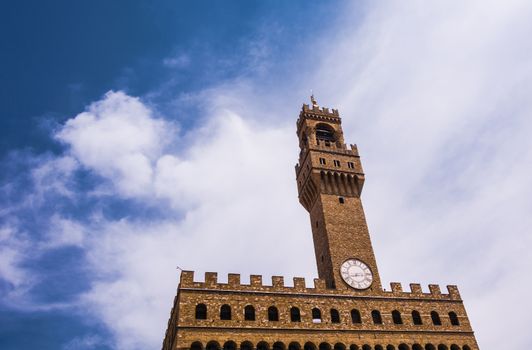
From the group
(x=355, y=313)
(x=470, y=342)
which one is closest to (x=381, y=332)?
(x=355, y=313)

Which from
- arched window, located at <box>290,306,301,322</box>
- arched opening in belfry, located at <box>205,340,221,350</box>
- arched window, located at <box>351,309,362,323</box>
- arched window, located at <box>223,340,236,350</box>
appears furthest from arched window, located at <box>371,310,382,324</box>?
arched opening in belfry, located at <box>205,340,221,350</box>

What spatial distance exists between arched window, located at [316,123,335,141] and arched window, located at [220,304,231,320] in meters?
24.8

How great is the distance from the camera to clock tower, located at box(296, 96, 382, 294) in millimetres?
43719

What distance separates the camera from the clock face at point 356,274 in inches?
1683

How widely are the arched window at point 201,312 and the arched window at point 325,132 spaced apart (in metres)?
25.8

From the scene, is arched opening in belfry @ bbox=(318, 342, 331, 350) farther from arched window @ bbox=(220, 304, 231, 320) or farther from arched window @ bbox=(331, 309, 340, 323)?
arched window @ bbox=(220, 304, 231, 320)

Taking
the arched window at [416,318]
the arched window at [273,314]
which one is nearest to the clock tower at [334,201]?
the arched window at [416,318]

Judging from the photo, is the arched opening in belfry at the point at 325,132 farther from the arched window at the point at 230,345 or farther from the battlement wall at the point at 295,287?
the arched window at the point at 230,345

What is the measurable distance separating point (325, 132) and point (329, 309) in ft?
75.5

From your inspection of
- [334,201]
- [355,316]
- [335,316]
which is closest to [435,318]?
[355,316]

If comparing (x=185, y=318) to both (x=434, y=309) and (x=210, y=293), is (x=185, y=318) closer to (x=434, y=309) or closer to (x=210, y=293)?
(x=210, y=293)

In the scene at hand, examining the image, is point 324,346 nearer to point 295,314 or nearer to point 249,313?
point 295,314

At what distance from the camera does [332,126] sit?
2213 inches

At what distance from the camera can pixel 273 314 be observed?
38.9 meters
